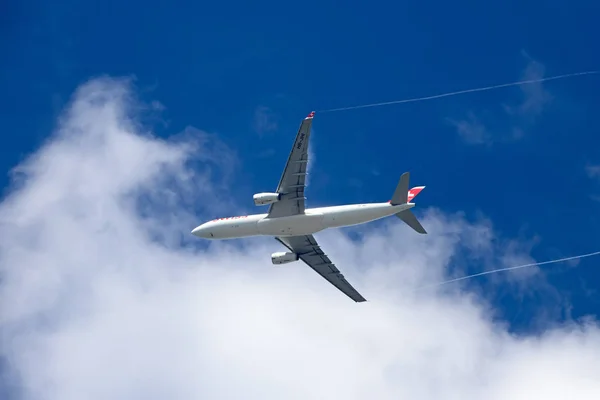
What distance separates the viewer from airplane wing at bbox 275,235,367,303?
365ft

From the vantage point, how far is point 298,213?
335ft

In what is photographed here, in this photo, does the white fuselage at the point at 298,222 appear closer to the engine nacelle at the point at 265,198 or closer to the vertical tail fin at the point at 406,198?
the vertical tail fin at the point at 406,198

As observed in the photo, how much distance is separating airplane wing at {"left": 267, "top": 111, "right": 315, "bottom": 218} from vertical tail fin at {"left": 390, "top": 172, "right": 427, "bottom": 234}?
30.6ft

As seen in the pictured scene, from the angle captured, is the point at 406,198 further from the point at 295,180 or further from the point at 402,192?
the point at 295,180

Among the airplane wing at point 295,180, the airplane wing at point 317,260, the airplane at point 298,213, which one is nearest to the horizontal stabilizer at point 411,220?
the airplane at point 298,213

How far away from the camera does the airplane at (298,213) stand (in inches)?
3829

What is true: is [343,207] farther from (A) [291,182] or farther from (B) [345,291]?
(B) [345,291]

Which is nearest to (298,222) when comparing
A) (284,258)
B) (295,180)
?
(295,180)

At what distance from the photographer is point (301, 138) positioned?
3762 inches

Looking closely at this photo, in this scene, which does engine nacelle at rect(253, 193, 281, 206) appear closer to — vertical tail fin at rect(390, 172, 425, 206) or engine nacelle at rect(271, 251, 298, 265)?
vertical tail fin at rect(390, 172, 425, 206)

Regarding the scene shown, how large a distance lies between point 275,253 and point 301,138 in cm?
2099

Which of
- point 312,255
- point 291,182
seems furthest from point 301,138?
point 312,255

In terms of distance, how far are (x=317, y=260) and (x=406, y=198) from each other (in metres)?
18.9

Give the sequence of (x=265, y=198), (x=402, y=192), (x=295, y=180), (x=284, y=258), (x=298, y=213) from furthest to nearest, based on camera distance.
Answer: (x=284, y=258)
(x=298, y=213)
(x=265, y=198)
(x=295, y=180)
(x=402, y=192)
